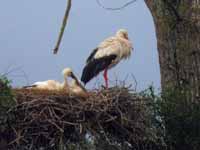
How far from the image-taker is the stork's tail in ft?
42.3

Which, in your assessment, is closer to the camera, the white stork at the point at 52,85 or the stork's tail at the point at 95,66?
the white stork at the point at 52,85

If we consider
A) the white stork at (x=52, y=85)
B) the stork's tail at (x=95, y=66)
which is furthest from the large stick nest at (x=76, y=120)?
the stork's tail at (x=95, y=66)

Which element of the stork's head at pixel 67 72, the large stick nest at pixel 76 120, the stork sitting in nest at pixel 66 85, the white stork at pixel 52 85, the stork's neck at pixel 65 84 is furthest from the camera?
the stork's head at pixel 67 72

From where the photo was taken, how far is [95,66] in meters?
13.0

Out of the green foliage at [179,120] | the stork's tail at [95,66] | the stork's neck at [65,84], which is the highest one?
the stork's tail at [95,66]

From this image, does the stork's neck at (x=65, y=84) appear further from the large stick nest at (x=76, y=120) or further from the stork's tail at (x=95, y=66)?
the large stick nest at (x=76, y=120)

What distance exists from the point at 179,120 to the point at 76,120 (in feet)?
3.31

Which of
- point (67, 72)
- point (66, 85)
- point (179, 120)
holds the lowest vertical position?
point (179, 120)

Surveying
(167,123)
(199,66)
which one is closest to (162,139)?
(167,123)

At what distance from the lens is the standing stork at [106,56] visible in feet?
42.5

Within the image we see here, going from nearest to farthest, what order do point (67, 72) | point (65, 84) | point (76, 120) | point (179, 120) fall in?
point (76, 120)
point (179, 120)
point (65, 84)
point (67, 72)

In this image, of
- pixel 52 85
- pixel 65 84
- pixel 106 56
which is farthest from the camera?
pixel 106 56

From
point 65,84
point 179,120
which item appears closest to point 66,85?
point 65,84

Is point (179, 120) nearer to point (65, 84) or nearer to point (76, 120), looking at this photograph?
point (76, 120)
